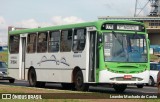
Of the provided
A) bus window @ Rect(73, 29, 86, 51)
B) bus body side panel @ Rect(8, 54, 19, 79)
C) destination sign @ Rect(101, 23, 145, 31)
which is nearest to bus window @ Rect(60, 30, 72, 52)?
bus window @ Rect(73, 29, 86, 51)

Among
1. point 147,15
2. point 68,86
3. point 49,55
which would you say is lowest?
point 68,86

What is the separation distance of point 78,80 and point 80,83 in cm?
25

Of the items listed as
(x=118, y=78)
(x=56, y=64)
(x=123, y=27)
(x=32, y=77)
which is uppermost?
(x=123, y=27)

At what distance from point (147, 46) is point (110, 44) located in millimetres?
1885

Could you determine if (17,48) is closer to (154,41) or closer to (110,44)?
(110,44)

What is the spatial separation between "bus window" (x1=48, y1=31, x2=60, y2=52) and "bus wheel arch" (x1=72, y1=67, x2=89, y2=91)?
2.08 metres

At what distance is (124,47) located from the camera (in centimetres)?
2164

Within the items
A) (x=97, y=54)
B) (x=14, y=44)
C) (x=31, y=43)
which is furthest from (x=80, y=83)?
(x=14, y=44)

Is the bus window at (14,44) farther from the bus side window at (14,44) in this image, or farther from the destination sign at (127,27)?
the destination sign at (127,27)

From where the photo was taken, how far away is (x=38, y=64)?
26.7 metres

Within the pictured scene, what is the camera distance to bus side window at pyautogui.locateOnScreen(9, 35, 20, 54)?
2894cm

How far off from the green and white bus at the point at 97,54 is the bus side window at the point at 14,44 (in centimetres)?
340

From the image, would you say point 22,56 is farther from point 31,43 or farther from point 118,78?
point 118,78

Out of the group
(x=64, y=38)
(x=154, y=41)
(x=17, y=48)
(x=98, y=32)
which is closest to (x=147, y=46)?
(x=98, y=32)
